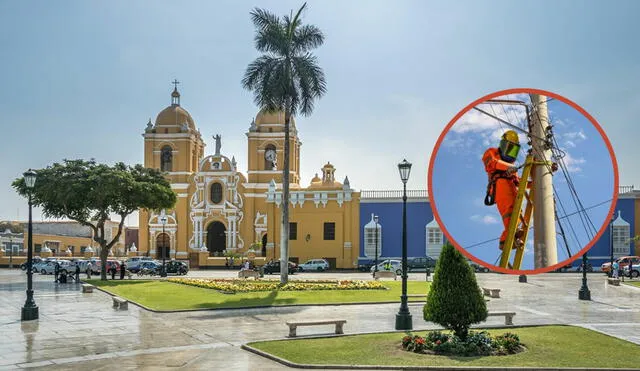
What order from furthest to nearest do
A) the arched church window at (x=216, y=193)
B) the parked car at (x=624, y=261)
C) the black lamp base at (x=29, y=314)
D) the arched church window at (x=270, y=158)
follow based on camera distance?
the arched church window at (x=270, y=158) → the arched church window at (x=216, y=193) → the parked car at (x=624, y=261) → the black lamp base at (x=29, y=314)

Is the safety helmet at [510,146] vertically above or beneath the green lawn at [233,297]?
above

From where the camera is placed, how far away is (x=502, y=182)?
7.05 m

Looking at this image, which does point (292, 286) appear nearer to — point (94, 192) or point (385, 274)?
point (385, 274)

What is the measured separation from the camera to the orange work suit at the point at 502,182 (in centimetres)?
698

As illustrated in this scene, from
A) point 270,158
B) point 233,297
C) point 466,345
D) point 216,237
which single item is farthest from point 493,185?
point 216,237

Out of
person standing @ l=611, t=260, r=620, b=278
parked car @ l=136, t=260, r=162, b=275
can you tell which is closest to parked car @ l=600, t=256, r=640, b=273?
person standing @ l=611, t=260, r=620, b=278

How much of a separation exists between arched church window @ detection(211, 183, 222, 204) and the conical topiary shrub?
159ft

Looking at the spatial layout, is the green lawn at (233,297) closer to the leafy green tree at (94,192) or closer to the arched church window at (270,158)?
the leafy green tree at (94,192)

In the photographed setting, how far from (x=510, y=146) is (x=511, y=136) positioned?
0.10 metres

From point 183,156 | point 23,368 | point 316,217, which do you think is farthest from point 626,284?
point 183,156

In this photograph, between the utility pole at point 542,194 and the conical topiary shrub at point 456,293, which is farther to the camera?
the conical topiary shrub at point 456,293

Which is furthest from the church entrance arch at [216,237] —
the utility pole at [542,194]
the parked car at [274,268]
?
the utility pole at [542,194]

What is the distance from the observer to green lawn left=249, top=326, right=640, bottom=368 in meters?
12.7

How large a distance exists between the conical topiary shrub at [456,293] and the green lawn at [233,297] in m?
10.7
